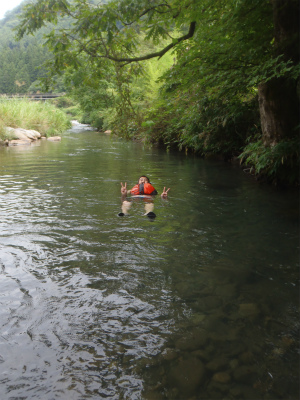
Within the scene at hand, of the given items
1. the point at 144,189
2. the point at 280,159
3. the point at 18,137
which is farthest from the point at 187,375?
the point at 18,137

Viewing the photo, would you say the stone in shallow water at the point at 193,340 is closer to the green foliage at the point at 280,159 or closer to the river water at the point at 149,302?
the river water at the point at 149,302

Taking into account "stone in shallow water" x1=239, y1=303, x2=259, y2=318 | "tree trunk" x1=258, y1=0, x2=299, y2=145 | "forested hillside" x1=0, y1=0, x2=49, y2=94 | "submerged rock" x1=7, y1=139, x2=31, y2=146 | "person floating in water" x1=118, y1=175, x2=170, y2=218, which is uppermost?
"forested hillside" x1=0, y1=0, x2=49, y2=94

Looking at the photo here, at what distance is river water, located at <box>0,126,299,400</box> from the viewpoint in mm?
2613

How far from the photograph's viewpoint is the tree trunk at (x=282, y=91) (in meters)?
7.19

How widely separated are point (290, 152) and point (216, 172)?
5.06 meters

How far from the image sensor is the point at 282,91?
319 inches

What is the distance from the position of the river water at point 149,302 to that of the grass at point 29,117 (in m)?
19.6

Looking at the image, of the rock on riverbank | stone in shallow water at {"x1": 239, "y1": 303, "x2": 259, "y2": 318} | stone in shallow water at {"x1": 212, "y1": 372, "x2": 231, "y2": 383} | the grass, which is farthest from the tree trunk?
the grass

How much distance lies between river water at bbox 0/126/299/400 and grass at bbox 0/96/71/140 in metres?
19.6

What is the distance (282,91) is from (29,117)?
82.8 ft

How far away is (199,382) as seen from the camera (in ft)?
8.48

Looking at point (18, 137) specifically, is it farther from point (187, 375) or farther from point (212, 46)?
point (187, 375)

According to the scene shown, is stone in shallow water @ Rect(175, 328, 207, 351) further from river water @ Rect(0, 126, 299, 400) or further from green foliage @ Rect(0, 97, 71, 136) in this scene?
green foliage @ Rect(0, 97, 71, 136)

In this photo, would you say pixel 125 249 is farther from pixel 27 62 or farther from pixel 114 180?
pixel 27 62
